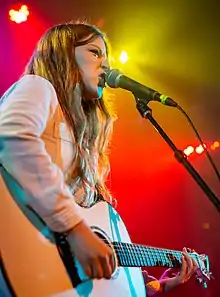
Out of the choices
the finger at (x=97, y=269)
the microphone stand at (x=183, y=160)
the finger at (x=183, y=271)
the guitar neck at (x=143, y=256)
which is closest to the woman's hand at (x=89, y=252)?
the finger at (x=97, y=269)

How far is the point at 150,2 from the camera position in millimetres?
2770

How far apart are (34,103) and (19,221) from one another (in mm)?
262

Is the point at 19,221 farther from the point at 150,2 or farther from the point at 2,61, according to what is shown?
the point at 150,2

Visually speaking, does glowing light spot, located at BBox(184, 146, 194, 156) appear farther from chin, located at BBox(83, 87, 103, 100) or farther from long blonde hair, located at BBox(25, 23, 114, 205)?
chin, located at BBox(83, 87, 103, 100)

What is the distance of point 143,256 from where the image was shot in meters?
1.46

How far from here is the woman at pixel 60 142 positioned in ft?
3.47

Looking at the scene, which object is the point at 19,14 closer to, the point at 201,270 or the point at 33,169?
the point at 201,270

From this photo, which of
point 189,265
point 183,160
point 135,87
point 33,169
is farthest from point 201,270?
point 33,169

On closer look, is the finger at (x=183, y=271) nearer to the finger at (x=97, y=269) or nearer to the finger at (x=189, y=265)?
the finger at (x=189, y=265)

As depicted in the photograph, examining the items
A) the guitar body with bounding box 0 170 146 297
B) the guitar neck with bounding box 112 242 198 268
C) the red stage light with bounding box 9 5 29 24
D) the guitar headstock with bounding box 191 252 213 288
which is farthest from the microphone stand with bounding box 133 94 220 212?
the red stage light with bounding box 9 5 29 24

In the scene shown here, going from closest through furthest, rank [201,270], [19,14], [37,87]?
1. [37,87]
2. [201,270]
3. [19,14]

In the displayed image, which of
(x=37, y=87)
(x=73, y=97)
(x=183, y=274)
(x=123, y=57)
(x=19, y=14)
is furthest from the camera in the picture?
(x=123, y=57)

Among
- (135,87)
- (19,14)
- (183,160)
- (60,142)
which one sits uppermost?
(19,14)

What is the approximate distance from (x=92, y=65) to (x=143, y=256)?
565 millimetres
